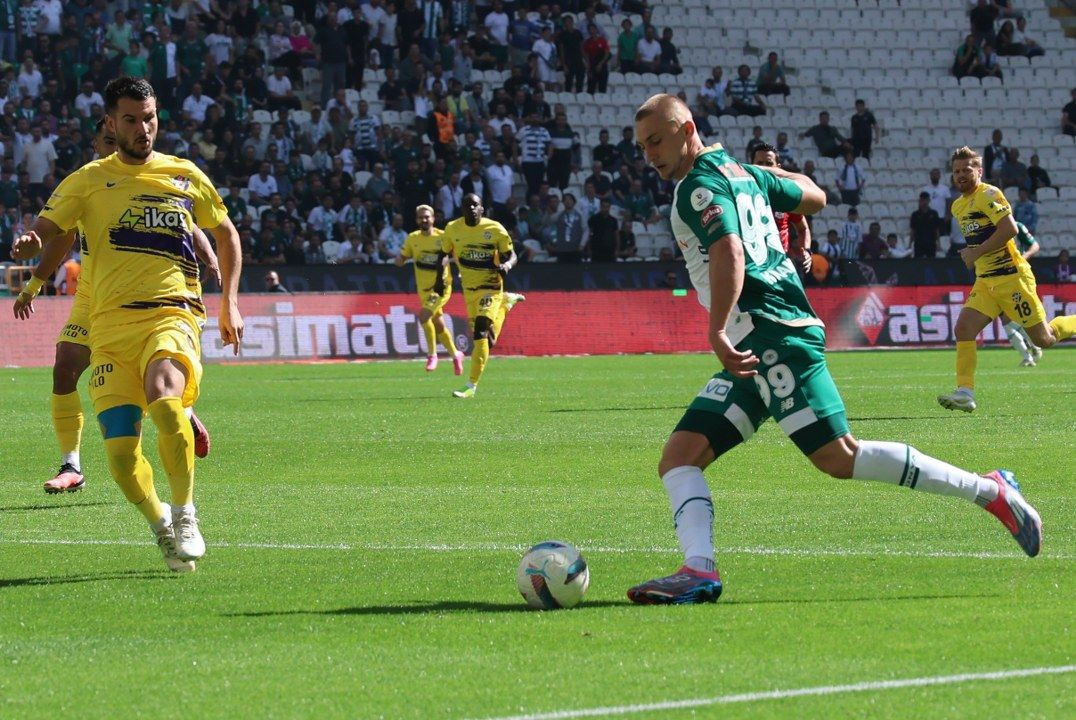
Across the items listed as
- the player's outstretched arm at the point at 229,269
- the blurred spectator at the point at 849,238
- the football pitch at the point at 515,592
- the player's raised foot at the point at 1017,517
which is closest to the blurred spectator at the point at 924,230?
the blurred spectator at the point at 849,238

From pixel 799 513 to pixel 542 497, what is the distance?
178 cm

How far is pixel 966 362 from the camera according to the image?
58.3ft

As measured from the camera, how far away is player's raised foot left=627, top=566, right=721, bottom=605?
6977 mm

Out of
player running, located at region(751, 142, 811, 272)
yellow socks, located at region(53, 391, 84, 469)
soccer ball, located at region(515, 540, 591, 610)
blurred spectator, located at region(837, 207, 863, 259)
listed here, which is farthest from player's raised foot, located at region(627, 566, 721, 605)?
blurred spectator, located at region(837, 207, 863, 259)

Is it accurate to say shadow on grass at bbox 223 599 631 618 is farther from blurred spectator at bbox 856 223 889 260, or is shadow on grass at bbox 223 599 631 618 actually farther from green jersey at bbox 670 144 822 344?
blurred spectator at bbox 856 223 889 260

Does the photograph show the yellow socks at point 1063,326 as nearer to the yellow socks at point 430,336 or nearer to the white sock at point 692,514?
the yellow socks at point 430,336

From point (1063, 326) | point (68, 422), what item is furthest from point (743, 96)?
point (68, 422)

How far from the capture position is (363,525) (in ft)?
32.5

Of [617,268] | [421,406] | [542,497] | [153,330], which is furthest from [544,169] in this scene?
[153,330]

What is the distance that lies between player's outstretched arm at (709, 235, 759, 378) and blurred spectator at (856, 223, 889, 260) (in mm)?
30309

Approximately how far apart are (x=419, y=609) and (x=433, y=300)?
22126 mm

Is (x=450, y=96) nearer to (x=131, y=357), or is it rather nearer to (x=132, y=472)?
(x=131, y=357)

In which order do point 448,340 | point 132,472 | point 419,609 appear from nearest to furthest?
point 419,609
point 132,472
point 448,340

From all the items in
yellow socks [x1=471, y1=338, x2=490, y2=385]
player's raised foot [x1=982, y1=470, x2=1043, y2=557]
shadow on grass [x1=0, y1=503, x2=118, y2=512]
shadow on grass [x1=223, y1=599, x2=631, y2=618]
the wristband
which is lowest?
yellow socks [x1=471, y1=338, x2=490, y2=385]
